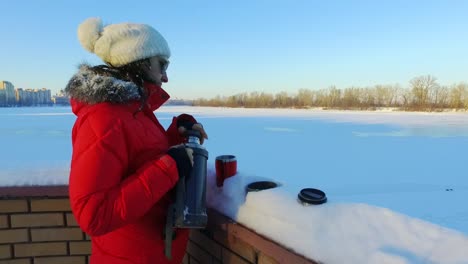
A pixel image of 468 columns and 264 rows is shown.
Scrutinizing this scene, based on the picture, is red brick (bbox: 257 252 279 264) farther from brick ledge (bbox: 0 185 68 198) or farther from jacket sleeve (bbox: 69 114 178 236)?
brick ledge (bbox: 0 185 68 198)

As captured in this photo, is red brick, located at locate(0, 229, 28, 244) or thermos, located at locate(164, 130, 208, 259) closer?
thermos, located at locate(164, 130, 208, 259)

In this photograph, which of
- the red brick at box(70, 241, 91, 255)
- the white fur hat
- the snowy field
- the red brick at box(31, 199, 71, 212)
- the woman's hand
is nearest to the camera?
the snowy field

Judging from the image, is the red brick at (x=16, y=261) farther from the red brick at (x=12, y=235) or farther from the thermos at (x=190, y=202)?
the thermos at (x=190, y=202)

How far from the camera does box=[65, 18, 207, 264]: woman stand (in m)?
0.97

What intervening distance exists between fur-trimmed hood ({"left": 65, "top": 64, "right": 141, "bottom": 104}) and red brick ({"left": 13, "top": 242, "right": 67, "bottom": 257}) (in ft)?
3.59

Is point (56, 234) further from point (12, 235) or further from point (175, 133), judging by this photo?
point (175, 133)

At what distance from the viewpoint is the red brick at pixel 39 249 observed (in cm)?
176

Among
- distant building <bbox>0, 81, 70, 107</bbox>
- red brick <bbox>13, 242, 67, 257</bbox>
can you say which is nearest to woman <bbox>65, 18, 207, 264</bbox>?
red brick <bbox>13, 242, 67, 257</bbox>

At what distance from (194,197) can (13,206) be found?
1.15 meters

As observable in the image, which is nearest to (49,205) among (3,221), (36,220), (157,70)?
(36,220)

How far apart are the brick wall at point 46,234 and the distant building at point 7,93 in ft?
297

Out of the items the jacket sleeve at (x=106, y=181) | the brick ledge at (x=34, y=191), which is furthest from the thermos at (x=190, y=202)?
the brick ledge at (x=34, y=191)

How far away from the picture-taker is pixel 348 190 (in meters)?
5.46

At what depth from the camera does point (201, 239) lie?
1.62 meters
